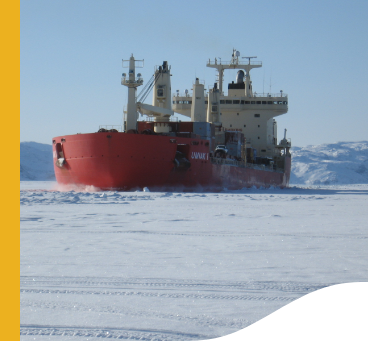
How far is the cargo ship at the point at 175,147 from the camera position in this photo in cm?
2056

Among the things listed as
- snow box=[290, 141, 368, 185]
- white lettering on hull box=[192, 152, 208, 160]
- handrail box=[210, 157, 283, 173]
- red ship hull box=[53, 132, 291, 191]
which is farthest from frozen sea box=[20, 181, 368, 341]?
snow box=[290, 141, 368, 185]

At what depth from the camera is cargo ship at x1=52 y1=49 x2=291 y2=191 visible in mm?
20562

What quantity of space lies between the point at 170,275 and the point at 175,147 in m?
18.2

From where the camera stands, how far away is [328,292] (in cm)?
208

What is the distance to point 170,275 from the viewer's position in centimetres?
402

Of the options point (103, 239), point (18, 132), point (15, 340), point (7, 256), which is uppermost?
point (18, 132)

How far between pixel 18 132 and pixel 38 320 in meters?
1.56

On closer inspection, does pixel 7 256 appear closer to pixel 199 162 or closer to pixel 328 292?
pixel 328 292

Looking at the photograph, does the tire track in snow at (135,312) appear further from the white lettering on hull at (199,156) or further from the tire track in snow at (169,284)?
the white lettering on hull at (199,156)

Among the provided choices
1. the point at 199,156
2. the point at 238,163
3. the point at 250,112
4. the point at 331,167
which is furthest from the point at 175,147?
the point at 331,167

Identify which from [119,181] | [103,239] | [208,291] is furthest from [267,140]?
[208,291]

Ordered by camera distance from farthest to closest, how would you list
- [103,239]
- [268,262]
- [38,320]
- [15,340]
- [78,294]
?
[103,239] → [268,262] → [78,294] → [38,320] → [15,340]

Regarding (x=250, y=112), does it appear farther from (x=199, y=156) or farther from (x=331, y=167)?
(x=331, y=167)

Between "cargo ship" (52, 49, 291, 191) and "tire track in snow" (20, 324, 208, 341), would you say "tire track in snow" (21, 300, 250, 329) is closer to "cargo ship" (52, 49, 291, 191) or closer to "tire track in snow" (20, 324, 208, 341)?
"tire track in snow" (20, 324, 208, 341)
